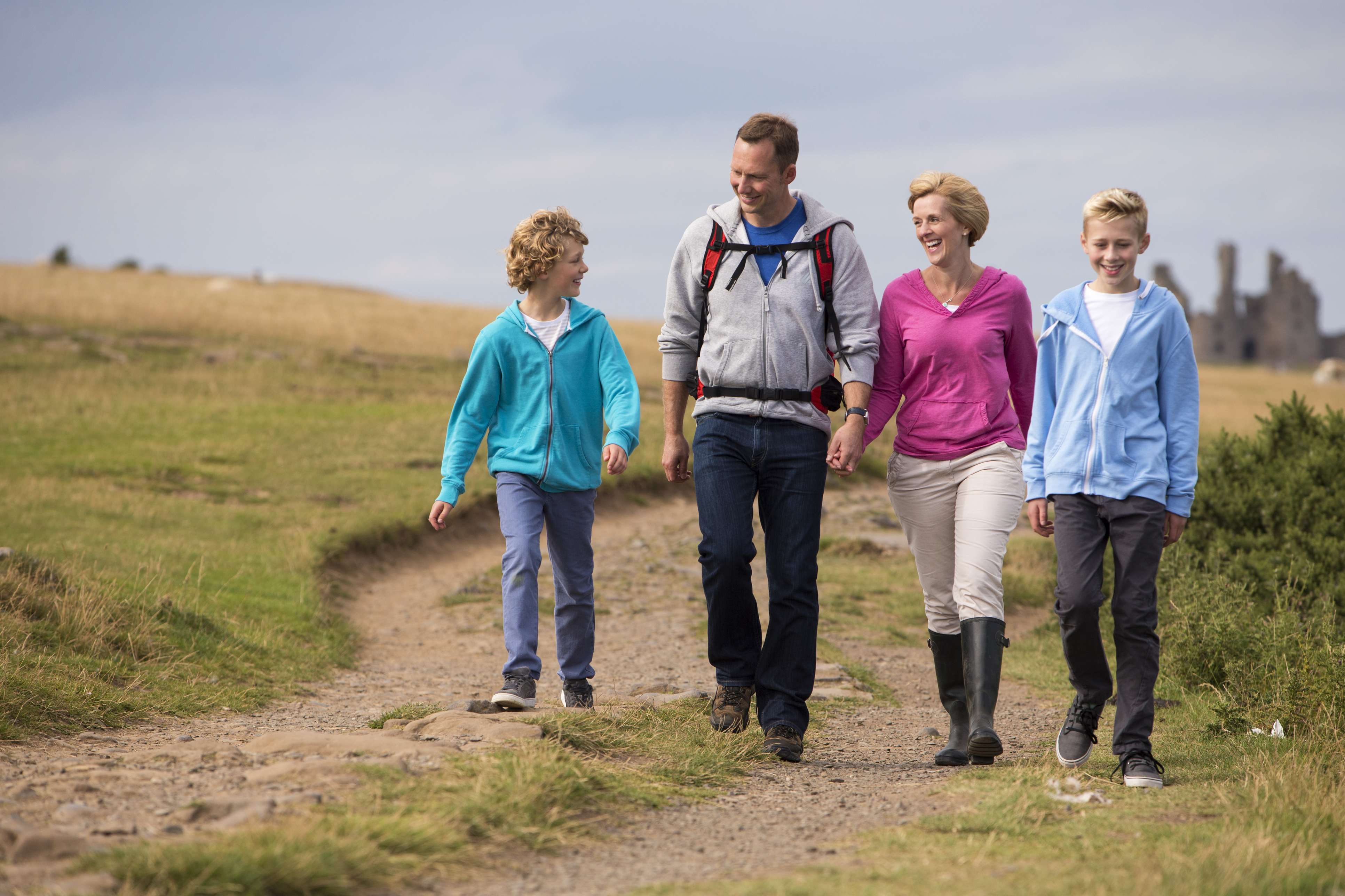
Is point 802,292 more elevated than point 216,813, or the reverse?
point 802,292

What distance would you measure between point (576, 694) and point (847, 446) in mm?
1890

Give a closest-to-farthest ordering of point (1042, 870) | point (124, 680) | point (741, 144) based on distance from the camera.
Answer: point (1042, 870) < point (741, 144) < point (124, 680)

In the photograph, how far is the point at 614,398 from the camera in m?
5.69

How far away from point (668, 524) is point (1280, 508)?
24.2ft

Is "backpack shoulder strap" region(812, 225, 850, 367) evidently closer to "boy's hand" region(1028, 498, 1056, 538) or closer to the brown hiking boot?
"boy's hand" region(1028, 498, 1056, 538)

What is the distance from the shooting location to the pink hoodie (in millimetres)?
5031

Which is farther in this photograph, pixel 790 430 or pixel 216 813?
pixel 790 430

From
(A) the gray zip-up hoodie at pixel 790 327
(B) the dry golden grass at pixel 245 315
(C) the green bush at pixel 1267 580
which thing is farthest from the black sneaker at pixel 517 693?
(B) the dry golden grass at pixel 245 315

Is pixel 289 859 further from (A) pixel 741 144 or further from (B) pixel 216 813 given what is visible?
(A) pixel 741 144

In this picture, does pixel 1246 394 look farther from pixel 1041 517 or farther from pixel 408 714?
pixel 408 714

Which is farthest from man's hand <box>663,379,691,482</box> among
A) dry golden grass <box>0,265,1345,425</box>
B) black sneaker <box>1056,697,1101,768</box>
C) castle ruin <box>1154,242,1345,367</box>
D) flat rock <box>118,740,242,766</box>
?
castle ruin <box>1154,242,1345,367</box>

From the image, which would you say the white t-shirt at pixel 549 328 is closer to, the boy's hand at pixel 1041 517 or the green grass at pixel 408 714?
the green grass at pixel 408 714

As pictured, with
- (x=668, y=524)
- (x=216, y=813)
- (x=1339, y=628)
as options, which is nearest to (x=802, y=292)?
(x=216, y=813)

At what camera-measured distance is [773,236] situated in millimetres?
5176
